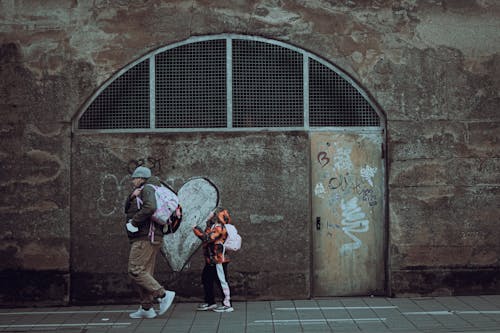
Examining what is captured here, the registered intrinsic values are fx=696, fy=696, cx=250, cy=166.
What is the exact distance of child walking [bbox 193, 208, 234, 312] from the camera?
8.80 m

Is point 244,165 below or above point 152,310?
above

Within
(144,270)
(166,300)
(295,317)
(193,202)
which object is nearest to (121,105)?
(193,202)

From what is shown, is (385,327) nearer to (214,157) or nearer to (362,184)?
(362,184)

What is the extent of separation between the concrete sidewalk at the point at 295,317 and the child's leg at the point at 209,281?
0.23 m

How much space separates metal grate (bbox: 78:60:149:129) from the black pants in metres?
2.30

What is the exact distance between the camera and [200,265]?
31.7ft

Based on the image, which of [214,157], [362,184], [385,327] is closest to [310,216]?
[362,184]

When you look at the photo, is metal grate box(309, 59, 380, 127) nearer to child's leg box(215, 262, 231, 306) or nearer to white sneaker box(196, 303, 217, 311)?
child's leg box(215, 262, 231, 306)

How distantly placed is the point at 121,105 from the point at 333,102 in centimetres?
299

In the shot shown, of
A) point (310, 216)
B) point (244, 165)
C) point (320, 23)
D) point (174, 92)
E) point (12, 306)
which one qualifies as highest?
point (320, 23)

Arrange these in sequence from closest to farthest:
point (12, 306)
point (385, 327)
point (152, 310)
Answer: point (385, 327)
point (152, 310)
point (12, 306)

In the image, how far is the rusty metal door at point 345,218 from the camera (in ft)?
32.2

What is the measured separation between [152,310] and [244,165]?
2404 millimetres

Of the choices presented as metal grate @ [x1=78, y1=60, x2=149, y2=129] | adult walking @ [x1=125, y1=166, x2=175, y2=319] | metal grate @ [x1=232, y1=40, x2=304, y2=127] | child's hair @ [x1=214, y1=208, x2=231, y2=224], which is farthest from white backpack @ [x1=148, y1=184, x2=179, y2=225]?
metal grate @ [x1=232, y1=40, x2=304, y2=127]
